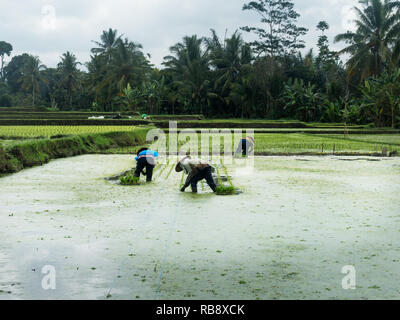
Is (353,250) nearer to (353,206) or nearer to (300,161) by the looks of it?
(353,206)

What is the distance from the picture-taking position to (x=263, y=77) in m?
36.4

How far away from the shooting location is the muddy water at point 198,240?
11.4 feet

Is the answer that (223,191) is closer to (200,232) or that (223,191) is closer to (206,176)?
(206,176)

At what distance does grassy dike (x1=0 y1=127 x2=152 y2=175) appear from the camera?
10281 millimetres

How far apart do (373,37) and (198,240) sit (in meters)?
28.7

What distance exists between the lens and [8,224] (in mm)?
5336

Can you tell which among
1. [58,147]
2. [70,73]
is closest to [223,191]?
[58,147]

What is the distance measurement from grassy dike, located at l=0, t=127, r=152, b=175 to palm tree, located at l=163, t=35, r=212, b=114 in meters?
17.4

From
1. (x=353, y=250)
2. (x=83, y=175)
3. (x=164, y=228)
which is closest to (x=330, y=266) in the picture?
(x=353, y=250)

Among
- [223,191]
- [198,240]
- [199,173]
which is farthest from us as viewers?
[199,173]

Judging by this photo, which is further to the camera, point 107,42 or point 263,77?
point 107,42

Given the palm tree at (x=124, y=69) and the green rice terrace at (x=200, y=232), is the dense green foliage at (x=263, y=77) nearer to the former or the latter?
the palm tree at (x=124, y=69)

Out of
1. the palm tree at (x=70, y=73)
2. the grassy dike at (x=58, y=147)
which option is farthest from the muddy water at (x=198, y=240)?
the palm tree at (x=70, y=73)

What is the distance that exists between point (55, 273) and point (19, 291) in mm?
395
